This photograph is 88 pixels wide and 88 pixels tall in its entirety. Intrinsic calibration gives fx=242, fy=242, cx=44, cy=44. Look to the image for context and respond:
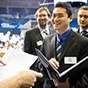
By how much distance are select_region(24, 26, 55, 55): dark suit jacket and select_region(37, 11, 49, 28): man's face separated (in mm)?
118

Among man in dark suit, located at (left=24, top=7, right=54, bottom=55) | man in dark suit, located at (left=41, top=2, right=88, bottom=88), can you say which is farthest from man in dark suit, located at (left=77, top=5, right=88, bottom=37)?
man in dark suit, located at (left=41, top=2, right=88, bottom=88)

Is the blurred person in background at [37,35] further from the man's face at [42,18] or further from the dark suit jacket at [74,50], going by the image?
the dark suit jacket at [74,50]

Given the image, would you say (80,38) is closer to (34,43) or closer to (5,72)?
(5,72)

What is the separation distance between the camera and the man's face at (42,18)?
3.73 m

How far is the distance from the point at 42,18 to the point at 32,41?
0.42 meters

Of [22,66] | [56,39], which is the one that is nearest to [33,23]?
[56,39]

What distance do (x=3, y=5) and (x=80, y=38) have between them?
8275 millimetres

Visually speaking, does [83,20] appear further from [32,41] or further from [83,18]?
[32,41]

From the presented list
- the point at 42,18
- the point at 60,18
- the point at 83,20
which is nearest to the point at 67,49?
the point at 60,18

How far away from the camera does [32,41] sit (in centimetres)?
359

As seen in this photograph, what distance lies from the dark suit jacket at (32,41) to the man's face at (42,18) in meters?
0.12

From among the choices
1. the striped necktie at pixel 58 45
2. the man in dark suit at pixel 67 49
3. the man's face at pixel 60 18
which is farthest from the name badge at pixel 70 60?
the man's face at pixel 60 18

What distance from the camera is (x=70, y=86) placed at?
220cm

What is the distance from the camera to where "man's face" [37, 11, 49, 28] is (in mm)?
3732
